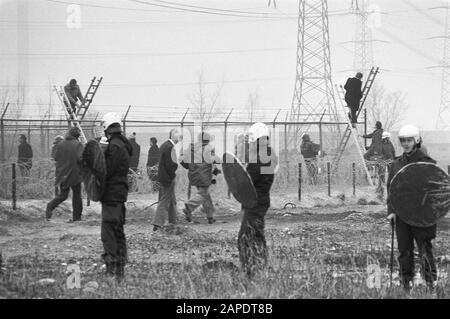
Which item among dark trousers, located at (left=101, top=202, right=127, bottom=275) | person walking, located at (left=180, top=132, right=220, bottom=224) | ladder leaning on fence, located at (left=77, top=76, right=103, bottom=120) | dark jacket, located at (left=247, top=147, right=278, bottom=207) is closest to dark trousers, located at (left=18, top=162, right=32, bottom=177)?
ladder leaning on fence, located at (left=77, top=76, right=103, bottom=120)

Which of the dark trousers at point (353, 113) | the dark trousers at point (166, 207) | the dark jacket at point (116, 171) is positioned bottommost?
the dark trousers at point (166, 207)

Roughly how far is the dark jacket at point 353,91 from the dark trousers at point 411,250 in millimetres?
16194

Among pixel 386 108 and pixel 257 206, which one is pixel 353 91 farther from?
pixel 386 108

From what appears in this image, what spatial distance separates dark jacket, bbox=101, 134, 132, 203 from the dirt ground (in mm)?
1017

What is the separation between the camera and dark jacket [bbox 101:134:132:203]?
952 centimetres

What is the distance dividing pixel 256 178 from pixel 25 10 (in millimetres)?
37522

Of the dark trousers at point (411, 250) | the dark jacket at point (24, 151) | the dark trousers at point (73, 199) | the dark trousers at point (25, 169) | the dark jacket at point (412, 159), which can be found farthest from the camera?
the dark jacket at point (24, 151)

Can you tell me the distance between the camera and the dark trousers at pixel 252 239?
372 inches

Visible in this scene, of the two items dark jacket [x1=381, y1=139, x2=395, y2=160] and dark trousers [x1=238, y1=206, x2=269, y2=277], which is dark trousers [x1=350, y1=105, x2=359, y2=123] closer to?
dark jacket [x1=381, y1=139, x2=395, y2=160]

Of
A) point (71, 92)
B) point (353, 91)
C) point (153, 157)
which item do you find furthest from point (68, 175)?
point (353, 91)

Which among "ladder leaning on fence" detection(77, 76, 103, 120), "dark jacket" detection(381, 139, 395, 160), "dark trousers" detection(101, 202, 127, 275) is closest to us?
"dark trousers" detection(101, 202, 127, 275)

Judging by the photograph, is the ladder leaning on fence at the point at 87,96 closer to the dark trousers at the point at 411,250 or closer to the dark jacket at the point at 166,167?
the dark jacket at the point at 166,167

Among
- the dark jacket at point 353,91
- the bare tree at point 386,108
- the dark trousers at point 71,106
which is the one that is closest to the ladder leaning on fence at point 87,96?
the dark trousers at point 71,106

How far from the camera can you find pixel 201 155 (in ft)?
52.7
